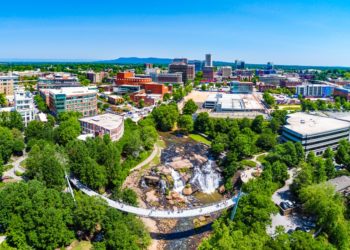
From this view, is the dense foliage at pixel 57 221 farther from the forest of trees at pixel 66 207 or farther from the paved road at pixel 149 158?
the paved road at pixel 149 158

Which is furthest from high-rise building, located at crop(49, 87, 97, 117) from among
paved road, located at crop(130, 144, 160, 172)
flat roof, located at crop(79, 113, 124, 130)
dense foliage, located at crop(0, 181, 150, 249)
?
dense foliage, located at crop(0, 181, 150, 249)

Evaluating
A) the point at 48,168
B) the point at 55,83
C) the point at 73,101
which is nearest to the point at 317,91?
the point at 73,101

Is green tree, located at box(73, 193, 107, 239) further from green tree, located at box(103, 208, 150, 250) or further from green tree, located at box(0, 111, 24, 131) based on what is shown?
green tree, located at box(0, 111, 24, 131)

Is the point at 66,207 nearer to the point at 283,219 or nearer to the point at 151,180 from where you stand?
the point at 151,180

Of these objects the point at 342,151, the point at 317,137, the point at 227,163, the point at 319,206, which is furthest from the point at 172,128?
the point at 319,206

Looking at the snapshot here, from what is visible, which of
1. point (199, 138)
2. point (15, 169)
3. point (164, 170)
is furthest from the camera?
point (199, 138)

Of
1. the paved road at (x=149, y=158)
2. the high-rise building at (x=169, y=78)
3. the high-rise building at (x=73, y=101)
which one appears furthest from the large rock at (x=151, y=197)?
the high-rise building at (x=169, y=78)

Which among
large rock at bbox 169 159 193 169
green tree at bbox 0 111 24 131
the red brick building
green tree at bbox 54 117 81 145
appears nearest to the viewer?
large rock at bbox 169 159 193 169
